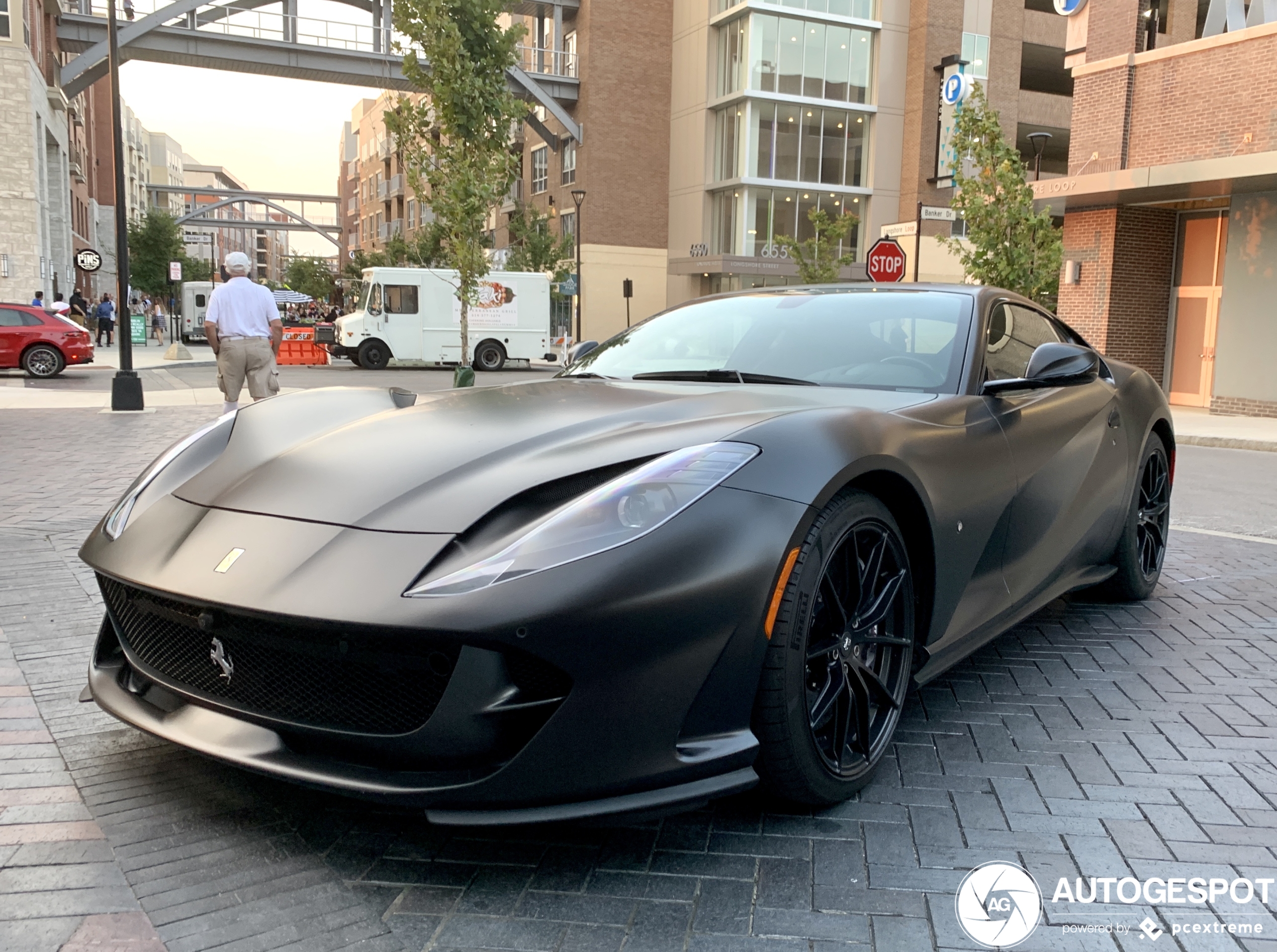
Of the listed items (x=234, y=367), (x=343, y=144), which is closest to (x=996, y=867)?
(x=234, y=367)

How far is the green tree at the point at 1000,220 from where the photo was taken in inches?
755

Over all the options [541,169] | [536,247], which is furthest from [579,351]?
[541,169]

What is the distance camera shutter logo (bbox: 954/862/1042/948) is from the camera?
2129 millimetres

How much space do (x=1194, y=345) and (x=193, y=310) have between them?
41354mm

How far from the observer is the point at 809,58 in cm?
4250

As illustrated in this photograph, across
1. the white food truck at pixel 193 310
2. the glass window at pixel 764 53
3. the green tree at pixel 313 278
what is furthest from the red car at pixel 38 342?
the green tree at pixel 313 278

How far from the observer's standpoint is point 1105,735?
326cm

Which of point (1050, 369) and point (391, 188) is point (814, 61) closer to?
point (1050, 369)

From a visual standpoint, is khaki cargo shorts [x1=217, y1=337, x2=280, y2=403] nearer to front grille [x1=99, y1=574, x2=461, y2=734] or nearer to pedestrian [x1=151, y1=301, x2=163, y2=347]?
front grille [x1=99, y1=574, x2=461, y2=734]

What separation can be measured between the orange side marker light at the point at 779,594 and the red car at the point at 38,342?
23.9 meters

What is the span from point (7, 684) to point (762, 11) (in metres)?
42.8

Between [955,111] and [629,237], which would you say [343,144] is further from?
[955,111]

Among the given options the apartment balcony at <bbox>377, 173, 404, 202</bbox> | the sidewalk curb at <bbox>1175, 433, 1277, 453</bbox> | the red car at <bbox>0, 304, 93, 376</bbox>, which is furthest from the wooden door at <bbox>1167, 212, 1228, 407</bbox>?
the apartment balcony at <bbox>377, 173, 404, 202</bbox>

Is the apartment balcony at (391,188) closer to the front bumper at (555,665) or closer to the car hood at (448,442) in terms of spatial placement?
the car hood at (448,442)
